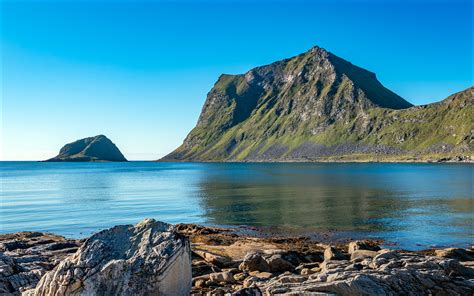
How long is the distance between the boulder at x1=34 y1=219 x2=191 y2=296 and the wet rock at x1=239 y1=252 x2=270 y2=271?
10821mm

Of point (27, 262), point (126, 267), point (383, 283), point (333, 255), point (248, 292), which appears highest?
point (126, 267)

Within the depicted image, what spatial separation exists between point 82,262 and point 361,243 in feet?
79.1

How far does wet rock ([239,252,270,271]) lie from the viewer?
24366 mm

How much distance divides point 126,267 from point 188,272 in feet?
7.37

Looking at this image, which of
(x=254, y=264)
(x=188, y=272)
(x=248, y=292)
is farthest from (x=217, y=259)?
(x=248, y=292)

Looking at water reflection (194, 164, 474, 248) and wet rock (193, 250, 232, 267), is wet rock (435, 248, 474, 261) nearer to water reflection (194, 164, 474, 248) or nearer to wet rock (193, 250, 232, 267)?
water reflection (194, 164, 474, 248)

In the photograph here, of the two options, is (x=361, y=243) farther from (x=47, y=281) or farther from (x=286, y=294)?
(x=47, y=281)

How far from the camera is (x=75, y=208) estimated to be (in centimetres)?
7131

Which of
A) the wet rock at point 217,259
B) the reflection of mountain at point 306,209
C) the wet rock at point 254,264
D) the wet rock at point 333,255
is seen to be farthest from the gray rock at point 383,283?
the reflection of mountain at point 306,209

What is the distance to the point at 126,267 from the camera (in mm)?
13203

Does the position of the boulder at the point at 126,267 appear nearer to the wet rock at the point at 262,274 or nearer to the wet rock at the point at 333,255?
the wet rock at the point at 262,274

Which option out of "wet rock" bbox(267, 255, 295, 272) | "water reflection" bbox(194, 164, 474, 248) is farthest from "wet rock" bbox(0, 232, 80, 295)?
"water reflection" bbox(194, 164, 474, 248)

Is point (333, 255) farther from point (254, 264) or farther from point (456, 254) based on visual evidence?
point (456, 254)

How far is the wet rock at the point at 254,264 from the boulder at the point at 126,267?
10.8 meters
